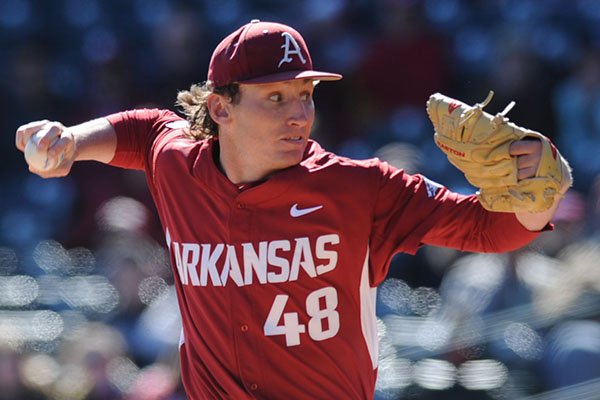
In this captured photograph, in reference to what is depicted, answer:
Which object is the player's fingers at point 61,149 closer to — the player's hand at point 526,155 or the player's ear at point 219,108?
the player's ear at point 219,108

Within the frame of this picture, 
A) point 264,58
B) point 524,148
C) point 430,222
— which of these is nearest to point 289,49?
point 264,58

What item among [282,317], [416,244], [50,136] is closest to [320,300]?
[282,317]

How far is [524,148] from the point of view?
8.37 ft

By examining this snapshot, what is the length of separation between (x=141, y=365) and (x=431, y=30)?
267 centimetres

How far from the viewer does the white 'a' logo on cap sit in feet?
9.36

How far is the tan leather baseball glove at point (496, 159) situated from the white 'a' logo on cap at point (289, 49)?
433 millimetres

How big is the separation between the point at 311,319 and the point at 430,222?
395mm

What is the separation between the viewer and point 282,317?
2812mm

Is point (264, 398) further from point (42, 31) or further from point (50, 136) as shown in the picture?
point (42, 31)

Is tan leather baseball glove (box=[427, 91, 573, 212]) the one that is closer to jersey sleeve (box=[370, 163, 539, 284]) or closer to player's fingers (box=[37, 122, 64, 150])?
jersey sleeve (box=[370, 163, 539, 284])

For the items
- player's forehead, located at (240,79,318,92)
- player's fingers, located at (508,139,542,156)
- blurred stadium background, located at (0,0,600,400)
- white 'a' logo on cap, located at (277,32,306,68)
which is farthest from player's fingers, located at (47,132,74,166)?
blurred stadium background, located at (0,0,600,400)

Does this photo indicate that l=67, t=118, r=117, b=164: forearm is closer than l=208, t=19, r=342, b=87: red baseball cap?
No

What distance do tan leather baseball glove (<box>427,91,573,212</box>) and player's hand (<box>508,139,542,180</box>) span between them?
0.4 inches

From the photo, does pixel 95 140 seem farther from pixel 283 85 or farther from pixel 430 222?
pixel 430 222
